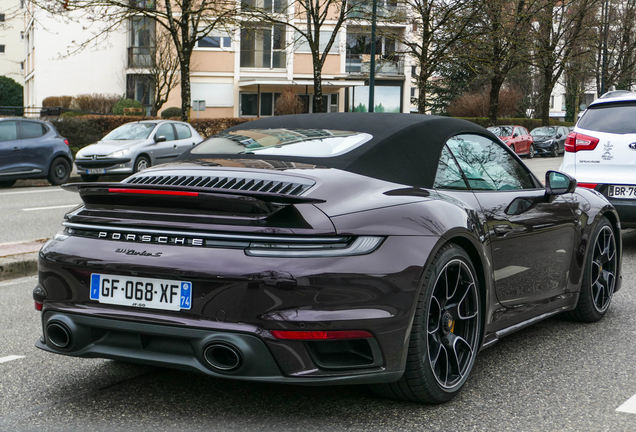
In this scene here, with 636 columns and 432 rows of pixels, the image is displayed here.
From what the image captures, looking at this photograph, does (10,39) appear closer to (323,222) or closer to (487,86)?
(487,86)

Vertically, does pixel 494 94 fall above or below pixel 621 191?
above

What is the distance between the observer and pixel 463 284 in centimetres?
373

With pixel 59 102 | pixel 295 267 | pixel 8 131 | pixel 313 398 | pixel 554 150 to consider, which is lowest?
pixel 313 398

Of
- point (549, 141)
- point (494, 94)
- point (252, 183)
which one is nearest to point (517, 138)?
point (549, 141)

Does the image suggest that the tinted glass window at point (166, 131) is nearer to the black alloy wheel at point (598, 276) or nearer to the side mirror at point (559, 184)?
the black alloy wheel at point (598, 276)

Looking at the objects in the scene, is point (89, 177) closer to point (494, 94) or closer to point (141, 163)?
point (141, 163)

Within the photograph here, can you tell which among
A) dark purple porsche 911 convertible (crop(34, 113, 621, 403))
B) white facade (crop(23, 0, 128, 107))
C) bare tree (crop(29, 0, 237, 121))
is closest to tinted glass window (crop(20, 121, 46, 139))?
bare tree (crop(29, 0, 237, 121))

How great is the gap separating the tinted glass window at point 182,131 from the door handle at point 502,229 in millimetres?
17400

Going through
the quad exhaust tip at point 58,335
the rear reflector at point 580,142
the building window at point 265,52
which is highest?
the building window at point 265,52

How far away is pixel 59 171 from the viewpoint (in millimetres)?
18875

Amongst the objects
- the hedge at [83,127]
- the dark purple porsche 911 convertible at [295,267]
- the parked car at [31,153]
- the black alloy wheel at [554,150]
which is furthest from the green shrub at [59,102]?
the dark purple porsche 911 convertible at [295,267]

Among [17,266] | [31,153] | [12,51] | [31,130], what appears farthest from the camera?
[12,51]

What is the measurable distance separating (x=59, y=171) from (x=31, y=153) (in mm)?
971

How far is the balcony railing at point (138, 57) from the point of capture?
45213 millimetres
